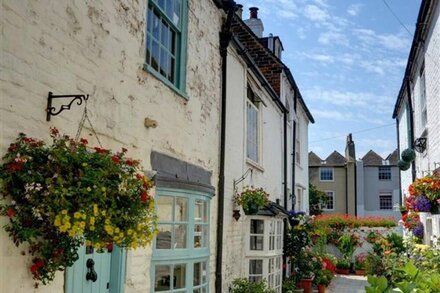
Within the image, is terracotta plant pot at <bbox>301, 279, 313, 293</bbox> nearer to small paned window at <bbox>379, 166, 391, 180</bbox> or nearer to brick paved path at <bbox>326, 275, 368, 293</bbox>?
brick paved path at <bbox>326, 275, 368, 293</bbox>

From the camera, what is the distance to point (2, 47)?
12.5 ft

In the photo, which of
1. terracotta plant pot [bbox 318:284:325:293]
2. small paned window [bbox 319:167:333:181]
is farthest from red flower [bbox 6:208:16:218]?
small paned window [bbox 319:167:333:181]

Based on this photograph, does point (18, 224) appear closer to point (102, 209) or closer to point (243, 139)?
point (102, 209)

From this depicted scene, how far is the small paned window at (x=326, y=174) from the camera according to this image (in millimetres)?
46000

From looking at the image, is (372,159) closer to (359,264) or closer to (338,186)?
(338,186)

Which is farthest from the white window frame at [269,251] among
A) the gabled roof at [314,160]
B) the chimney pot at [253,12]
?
the gabled roof at [314,160]

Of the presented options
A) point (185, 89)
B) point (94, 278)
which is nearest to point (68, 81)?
point (94, 278)

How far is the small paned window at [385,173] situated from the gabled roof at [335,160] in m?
3.42

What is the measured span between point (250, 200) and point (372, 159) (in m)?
38.8

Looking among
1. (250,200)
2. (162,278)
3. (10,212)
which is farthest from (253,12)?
(10,212)

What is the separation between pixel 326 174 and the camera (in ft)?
151

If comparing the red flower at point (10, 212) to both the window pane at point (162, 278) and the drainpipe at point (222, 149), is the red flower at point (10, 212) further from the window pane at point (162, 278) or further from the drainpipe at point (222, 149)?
the drainpipe at point (222, 149)

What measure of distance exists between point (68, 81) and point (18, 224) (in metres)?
1.53

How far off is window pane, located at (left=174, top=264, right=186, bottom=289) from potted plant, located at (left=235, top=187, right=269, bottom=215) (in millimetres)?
3253
